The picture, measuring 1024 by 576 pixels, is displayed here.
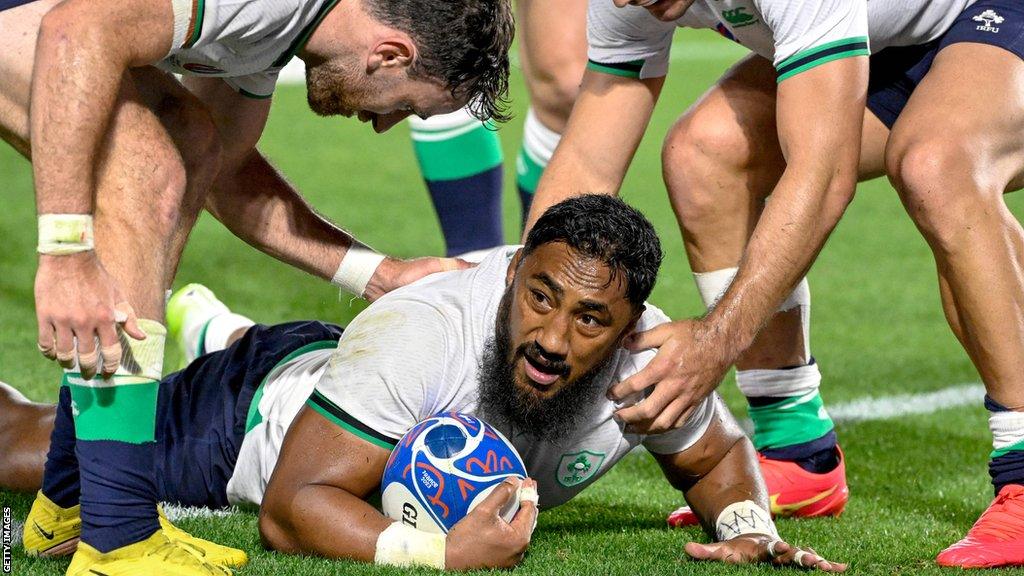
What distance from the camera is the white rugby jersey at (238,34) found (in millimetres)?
3127

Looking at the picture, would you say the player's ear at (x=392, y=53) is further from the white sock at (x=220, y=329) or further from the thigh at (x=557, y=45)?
the thigh at (x=557, y=45)

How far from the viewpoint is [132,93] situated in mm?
3326

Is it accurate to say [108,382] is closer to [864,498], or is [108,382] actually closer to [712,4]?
[712,4]

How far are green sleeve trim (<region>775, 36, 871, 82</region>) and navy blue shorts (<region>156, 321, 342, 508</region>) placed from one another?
1.76m

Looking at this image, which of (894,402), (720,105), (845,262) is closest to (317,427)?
(720,105)

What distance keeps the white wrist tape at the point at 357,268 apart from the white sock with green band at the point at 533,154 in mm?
1980

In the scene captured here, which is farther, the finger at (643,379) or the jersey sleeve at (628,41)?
the jersey sleeve at (628,41)

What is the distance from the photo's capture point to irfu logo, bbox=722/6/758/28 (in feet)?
Answer: 12.4

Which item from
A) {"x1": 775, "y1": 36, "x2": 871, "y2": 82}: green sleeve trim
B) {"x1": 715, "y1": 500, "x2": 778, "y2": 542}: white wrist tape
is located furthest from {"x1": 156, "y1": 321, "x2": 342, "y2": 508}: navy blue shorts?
{"x1": 775, "y1": 36, "x2": 871, "y2": 82}: green sleeve trim

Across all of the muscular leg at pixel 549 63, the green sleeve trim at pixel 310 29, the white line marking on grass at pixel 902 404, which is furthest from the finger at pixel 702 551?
the muscular leg at pixel 549 63

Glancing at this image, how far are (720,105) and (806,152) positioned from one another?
81cm

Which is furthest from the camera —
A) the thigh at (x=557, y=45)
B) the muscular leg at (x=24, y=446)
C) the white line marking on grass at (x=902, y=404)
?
the thigh at (x=557, y=45)

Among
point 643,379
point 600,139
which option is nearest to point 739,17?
point 600,139

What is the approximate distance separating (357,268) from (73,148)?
4.62 ft
